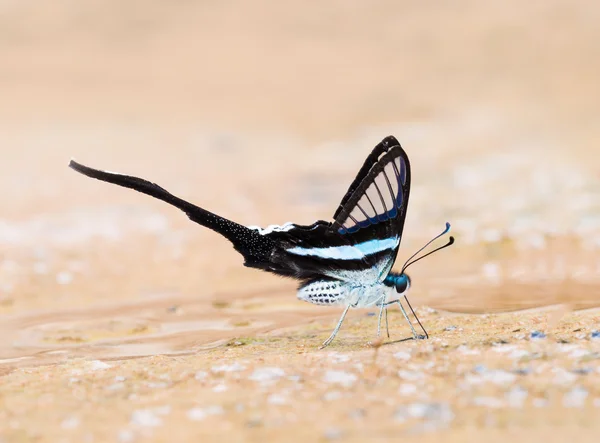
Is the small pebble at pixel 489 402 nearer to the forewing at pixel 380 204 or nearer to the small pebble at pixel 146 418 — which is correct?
the small pebble at pixel 146 418

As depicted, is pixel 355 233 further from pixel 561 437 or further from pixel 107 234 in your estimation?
pixel 107 234

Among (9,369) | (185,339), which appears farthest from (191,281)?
(9,369)

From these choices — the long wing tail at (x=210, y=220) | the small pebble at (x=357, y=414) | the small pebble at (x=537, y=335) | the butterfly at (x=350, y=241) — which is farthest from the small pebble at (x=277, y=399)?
the small pebble at (x=537, y=335)

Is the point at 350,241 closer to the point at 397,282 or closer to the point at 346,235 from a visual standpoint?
the point at 346,235

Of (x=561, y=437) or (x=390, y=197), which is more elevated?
(x=390, y=197)

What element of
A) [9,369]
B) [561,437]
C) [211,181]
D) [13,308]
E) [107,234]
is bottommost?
[561,437]

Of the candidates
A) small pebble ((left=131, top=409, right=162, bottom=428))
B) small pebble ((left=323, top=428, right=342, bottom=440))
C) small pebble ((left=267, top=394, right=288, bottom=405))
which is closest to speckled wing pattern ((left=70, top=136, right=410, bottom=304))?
small pebble ((left=267, top=394, right=288, bottom=405))

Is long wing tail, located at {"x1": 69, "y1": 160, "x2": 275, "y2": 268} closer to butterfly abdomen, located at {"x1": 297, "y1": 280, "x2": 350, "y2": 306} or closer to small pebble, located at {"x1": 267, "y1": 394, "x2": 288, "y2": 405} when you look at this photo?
butterfly abdomen, located at {"x1": 297, "y1": 280, "x2": 350, "y2": 306}
